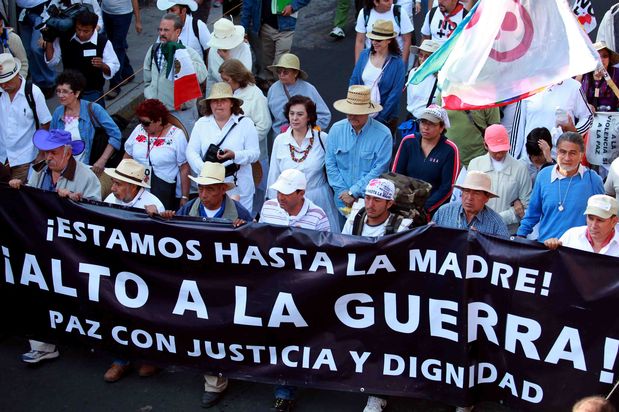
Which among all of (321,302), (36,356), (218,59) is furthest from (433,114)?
(36,356)

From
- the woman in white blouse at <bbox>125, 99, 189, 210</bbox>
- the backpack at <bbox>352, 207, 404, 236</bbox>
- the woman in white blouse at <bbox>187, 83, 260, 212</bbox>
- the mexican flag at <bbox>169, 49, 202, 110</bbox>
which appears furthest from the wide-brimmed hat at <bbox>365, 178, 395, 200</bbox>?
the mexican flag at <bbox>169, 49, 202, 110</bbox>

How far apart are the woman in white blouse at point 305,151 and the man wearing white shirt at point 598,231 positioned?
8.15ft

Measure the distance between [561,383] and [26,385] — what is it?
3.82 metres

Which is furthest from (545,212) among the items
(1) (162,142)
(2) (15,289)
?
(2) (15,289)

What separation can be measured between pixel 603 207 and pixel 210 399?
302 centimetres

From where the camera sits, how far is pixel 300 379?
283 inches

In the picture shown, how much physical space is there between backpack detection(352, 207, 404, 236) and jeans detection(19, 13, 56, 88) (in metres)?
5.94

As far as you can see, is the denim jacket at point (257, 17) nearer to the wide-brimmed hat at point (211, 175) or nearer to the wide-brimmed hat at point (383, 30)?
the wide-brimmed hat at point (383, 30)

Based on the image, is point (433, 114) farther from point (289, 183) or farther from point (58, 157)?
point (58, 157)

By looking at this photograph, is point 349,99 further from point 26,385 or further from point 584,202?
point 26,385

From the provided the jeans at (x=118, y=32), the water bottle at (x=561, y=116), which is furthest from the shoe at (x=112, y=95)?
the water bottle at (x=561, y=116)

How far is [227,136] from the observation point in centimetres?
890

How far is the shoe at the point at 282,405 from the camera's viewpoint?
7223 millimetres

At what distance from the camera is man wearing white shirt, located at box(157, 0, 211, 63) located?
10.6 m
